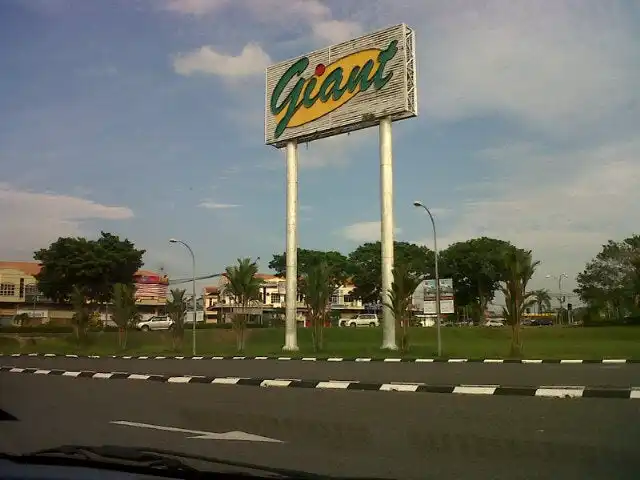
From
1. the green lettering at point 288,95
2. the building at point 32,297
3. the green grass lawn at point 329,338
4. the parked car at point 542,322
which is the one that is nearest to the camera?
the green lettering at point 288,95

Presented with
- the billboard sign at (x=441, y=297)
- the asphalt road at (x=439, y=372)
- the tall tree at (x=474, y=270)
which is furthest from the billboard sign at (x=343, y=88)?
the tall tree at (x=474, y=270)

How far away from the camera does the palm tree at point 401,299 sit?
83.6ft

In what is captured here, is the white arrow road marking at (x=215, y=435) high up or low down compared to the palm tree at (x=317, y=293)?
down

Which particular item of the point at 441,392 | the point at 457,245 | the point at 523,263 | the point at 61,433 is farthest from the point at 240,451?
the point at 457,245

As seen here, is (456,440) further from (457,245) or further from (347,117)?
(457,245)

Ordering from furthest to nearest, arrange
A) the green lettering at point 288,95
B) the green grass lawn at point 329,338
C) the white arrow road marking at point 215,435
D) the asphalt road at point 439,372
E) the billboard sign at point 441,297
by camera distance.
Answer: the green grass lawn at point 329,338 < the green lettering at point 288,95 < the billboard sign at point 441,297 < the asphalt road at point 439,372 < the white arrow road marking at point 215,435

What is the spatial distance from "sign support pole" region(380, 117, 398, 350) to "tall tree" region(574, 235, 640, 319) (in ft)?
117

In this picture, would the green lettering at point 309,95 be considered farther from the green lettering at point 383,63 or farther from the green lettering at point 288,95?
the green lettering at point 383,63

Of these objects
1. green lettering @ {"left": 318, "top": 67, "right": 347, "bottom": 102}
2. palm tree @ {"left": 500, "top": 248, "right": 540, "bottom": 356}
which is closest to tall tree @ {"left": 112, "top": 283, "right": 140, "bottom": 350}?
green lettering @ {"left": 318, "top": 67, "right": 347, "bottom": 102}

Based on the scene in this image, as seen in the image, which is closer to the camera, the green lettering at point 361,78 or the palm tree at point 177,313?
the green lettering at point 361,78

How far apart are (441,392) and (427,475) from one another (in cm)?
655

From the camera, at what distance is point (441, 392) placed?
11.8 m

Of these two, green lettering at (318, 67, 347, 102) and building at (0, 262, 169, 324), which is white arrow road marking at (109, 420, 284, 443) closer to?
green lettering at (318, 67, 347, 102)

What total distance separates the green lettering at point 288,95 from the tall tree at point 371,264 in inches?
1682
